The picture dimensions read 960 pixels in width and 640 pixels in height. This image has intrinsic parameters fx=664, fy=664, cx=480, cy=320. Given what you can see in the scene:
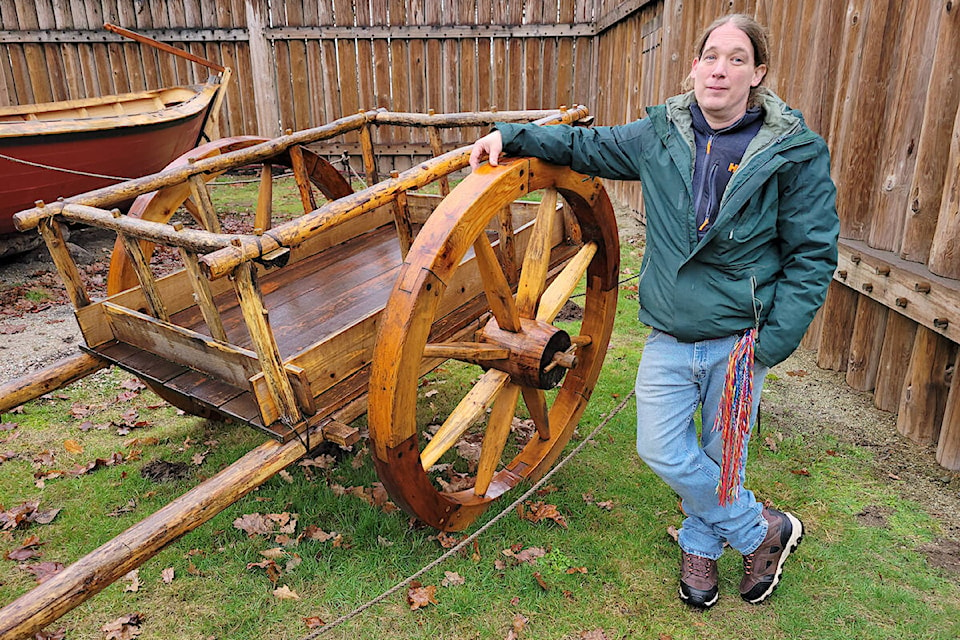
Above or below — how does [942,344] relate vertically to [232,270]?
below

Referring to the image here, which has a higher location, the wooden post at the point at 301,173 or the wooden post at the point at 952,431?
the wooden post at the point at 301,173

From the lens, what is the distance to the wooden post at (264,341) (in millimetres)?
2010

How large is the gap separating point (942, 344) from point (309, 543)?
310 centimetres

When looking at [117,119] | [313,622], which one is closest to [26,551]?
[313,622]

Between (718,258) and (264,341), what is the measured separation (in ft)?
4.82

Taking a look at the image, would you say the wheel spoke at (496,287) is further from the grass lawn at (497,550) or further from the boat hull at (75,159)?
the boat hull at (75,159)

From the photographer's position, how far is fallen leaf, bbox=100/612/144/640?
8.02 ft

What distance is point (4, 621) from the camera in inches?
62.6

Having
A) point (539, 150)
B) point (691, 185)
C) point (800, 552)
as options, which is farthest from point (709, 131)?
point (800, 552)

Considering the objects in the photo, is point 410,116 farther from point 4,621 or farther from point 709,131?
point 4,621

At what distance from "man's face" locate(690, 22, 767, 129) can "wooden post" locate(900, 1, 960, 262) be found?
5.16ft

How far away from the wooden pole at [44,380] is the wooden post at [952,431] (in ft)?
12.4

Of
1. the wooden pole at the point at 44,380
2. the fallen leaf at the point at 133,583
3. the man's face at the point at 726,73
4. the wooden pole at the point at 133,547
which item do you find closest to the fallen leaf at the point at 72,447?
Result: the wooden pole at the point at 44,380

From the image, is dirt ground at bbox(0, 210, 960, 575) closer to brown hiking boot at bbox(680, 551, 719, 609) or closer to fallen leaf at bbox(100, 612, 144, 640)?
brown hiking boot at bbox(680, 551, 719, 609)
